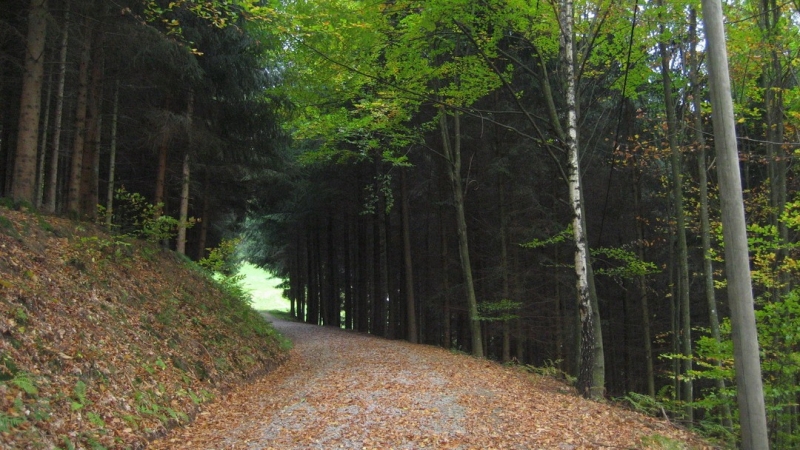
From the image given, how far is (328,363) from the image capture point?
12883mm

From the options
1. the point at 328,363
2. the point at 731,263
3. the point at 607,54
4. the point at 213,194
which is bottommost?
the point at 328,363

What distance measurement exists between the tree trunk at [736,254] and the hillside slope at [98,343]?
5877 mm

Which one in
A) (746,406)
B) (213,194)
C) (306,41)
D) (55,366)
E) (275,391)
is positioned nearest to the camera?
(746,406)

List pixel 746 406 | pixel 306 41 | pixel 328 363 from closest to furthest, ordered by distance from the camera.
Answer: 1. pixel 746 406
2. pixel 306 41
3. pixel 328 363

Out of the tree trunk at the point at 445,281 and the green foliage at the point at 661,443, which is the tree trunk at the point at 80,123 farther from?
the tree trunk at the point at 445,281

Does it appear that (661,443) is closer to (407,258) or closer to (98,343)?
(98,343)

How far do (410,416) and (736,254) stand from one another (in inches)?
171

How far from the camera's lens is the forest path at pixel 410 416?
6281 millimetres

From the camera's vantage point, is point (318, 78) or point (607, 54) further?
point (318, 78)

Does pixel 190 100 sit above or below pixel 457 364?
above

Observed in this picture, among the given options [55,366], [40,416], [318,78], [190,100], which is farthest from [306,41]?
[40,416]

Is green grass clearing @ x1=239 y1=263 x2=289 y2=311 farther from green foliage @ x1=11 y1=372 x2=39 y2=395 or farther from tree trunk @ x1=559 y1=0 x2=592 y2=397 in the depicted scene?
green foliage @ x1=11 y1=372 x2=39 y2=395

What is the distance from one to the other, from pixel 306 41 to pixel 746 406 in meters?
9.75

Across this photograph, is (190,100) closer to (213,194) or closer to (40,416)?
(213,194)
